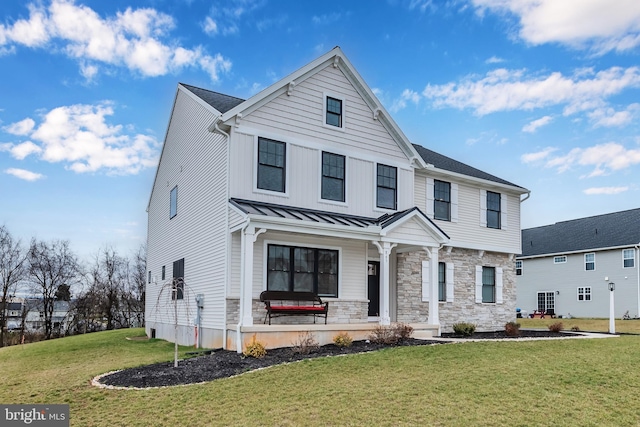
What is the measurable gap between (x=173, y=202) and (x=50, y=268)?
25.3 meters

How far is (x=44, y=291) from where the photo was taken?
38.7 m

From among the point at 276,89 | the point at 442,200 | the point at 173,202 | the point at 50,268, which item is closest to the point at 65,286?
the point at 50,268

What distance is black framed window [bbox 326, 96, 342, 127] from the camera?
16156 millimetres

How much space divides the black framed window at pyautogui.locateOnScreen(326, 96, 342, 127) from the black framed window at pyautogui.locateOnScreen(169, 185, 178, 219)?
6677mm

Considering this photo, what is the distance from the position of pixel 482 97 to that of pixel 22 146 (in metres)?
17.7

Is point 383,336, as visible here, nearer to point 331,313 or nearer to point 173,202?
point 331,313

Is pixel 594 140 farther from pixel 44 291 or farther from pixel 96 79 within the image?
pixel 44 291

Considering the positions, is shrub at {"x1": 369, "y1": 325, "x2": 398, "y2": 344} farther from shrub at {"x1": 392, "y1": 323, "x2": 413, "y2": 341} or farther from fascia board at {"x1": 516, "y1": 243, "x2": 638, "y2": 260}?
fascia board at {"x1": 516, "y1": 243, "x2": 638, "y2": 260}

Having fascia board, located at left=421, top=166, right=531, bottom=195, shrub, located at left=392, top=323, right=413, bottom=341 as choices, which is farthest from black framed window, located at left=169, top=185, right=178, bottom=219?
shrub, located at left=392, top=323, right=413, bottom=341

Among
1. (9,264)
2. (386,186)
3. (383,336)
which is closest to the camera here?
(383,336)

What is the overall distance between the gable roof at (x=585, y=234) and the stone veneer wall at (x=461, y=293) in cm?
1610

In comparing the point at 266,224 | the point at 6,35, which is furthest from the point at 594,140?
the point at 6,35

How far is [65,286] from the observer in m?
40.1

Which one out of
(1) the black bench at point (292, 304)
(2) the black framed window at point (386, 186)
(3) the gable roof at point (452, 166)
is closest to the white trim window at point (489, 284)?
(3) the gable roof at point (452, 166)
